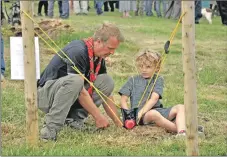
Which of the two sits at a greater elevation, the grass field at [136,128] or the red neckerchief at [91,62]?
the red neckerchief at [91,62]

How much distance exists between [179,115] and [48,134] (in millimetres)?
1337

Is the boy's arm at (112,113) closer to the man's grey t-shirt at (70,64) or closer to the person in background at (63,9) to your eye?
the man's grey t-shirt at (70,64)

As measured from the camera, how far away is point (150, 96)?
6.67m

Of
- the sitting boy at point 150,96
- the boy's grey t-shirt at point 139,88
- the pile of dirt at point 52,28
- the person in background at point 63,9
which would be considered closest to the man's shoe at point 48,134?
the sitting boy at point 150,96

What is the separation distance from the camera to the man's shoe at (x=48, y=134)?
598 centimetres

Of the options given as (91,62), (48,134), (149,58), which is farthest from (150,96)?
(48,134)

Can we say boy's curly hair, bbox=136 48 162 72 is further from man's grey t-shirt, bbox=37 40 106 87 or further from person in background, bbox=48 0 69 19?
person in background, bbox=48 0 69 19

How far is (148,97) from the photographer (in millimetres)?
6684

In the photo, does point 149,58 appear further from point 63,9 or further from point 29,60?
point 63,9

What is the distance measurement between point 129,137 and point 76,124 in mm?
688

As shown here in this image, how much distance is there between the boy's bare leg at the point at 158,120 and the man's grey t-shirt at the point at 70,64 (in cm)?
75

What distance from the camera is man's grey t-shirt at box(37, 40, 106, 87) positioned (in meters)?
6.14

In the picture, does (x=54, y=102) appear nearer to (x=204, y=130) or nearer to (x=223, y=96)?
(x=204, y=130)

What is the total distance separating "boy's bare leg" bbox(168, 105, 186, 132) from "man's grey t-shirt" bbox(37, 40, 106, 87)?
92cm
